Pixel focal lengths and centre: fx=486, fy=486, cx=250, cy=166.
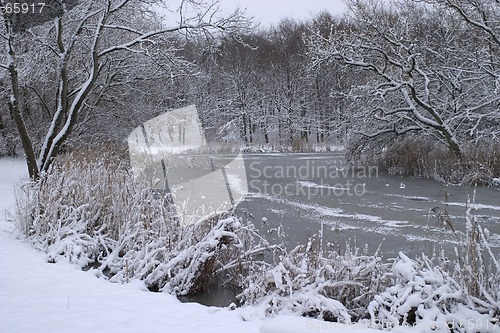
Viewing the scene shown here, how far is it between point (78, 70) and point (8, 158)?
7197mm

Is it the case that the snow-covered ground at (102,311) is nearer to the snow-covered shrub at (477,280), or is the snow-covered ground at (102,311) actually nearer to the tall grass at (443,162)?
the snow-covered shrub at (477,280)

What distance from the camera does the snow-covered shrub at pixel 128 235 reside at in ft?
19.5

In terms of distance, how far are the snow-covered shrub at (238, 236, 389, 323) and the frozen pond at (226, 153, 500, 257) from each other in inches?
16.4

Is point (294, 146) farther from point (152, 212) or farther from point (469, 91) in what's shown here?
point (152, 212)

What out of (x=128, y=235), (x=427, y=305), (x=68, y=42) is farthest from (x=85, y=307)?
(x=68, y=42)

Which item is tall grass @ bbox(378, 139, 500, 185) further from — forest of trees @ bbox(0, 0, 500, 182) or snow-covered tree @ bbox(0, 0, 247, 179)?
snow-covered tree @ bbox(0, 0, 247, 179)

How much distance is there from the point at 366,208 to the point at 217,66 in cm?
639

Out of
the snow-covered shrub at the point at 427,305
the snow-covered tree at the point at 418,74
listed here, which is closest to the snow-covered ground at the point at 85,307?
the snow-covered shrub at the point at 427,305

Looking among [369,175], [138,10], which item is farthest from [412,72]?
[138,10]

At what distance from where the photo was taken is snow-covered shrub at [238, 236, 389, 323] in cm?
474

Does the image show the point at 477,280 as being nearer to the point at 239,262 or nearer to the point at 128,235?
the point at 239,262

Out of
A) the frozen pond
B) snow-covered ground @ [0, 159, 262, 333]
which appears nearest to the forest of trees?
the frozen pond

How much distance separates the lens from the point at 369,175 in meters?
16.2

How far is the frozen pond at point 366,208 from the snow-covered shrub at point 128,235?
68 centimetres
